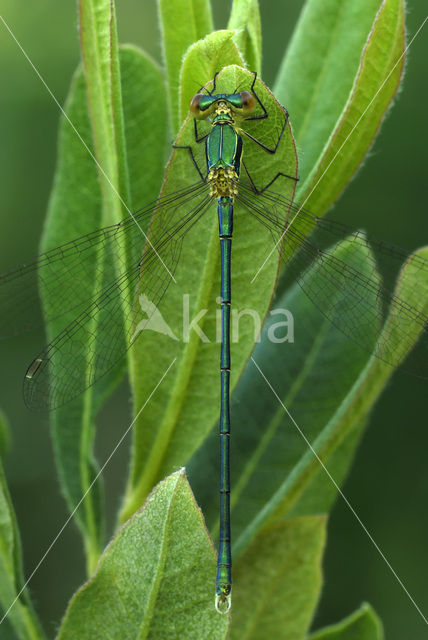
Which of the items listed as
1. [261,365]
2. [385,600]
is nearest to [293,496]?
[261,365]

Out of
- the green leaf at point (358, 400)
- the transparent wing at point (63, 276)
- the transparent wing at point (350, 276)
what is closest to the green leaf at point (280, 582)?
the green leaf at point (358, 400)

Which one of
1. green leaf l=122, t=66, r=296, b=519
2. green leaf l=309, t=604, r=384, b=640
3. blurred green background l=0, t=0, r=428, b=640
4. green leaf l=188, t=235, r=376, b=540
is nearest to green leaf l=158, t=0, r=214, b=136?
green leaf l=122, t=66, r=296, b=519

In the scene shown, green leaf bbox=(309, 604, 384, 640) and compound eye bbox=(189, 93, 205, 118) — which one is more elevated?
compound eye bbox=(189, 93, 205, 118)

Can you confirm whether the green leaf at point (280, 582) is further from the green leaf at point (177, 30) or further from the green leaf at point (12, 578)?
the green leaf at point (177, 30)

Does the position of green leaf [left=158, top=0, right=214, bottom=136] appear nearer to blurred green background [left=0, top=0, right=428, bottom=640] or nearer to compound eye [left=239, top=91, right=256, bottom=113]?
compound eye [left=239, top=91, right=256, bottom=113]

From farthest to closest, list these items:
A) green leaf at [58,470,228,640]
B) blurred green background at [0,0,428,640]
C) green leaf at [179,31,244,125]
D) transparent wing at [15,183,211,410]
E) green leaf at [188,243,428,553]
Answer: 1. blurred green background at [0,0,428,640]
2. green leaf at [188,243,428,553]
3. transparent wing at [15,183,211,410]
4. green leaf at [179,31,244,125]
5. green leaf at [58,470,228,640]

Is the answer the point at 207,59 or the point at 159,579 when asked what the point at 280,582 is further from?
the point at 207,59
